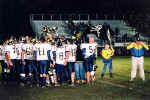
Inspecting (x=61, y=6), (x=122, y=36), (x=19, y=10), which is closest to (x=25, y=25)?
(x=19, y=10)

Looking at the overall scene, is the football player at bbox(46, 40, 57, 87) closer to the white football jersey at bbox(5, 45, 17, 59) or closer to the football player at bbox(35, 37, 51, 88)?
the football player at bbox(35, 37, 51, 88)

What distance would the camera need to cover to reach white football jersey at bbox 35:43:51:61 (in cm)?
1112

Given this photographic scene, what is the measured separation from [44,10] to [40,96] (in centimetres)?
2774

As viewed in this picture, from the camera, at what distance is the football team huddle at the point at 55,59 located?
37.0 ft

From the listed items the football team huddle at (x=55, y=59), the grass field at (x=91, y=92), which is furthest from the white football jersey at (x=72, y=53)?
the grass field at (x=91, y=92)

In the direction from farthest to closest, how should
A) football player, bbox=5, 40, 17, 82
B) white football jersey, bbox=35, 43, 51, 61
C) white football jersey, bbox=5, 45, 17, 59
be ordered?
white football jersey, bbox=5, 45, 17, 59 < football player, bbox=5, 40, 17, 82 < white football jersey, bbox=35, 43, 51, 61

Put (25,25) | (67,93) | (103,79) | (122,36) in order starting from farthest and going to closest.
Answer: (25,25) → (122,36) → (103,79) → (67,93)

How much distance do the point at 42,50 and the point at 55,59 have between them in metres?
0.68

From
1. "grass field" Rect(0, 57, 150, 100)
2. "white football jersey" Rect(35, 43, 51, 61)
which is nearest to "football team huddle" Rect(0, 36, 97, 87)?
"white football jersey" Rect(35, 43, 51, 61)

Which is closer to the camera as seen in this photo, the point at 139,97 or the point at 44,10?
the point at 139,97

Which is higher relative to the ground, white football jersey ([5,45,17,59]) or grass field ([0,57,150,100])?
white football jersey ([5,45,17,59])

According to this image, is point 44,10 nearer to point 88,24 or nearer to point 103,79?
point 88,24

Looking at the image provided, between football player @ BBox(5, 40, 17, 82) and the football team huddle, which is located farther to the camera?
football player @ BBox(5, 40, 17, 82)

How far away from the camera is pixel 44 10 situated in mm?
36531
